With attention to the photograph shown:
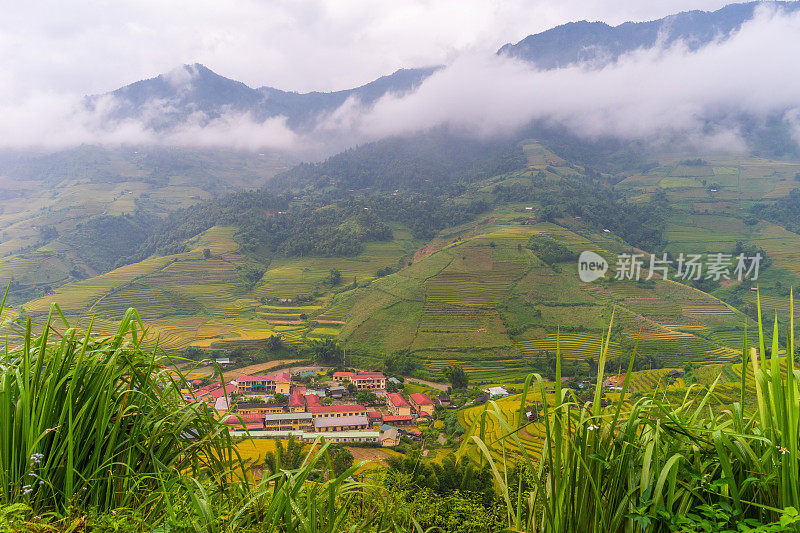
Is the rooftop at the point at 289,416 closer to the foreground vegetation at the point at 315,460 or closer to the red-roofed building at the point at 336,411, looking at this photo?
the red-roofed building at the point at 336,411

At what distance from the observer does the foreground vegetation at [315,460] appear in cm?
81

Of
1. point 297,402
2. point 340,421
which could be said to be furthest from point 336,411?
point 297,402

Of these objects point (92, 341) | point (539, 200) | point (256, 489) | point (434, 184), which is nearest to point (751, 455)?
point (256, 489)

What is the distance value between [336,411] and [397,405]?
3.00 metres

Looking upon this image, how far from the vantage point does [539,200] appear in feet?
190

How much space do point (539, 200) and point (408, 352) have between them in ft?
125

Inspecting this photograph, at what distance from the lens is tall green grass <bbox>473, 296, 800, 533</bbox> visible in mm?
775

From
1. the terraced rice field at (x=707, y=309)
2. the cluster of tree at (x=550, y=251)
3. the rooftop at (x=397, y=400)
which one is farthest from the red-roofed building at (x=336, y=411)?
the terraced rice field at (x=707, y=309)

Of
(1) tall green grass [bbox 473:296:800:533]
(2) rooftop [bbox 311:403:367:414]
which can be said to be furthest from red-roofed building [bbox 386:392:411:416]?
(1) tall green grass [bbox 473:296:800:533]

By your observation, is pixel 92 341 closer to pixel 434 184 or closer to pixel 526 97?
pixel 434 184

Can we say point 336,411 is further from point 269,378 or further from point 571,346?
point 571,346

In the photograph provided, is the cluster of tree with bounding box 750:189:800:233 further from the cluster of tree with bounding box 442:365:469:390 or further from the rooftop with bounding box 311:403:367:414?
the rooftop with bounding box 311:403:367:414

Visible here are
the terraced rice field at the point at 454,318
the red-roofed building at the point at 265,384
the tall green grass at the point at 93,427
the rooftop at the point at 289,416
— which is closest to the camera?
→ the tall green grass at the point at 93,427

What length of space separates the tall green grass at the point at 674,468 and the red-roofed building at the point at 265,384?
22354 millimetres
